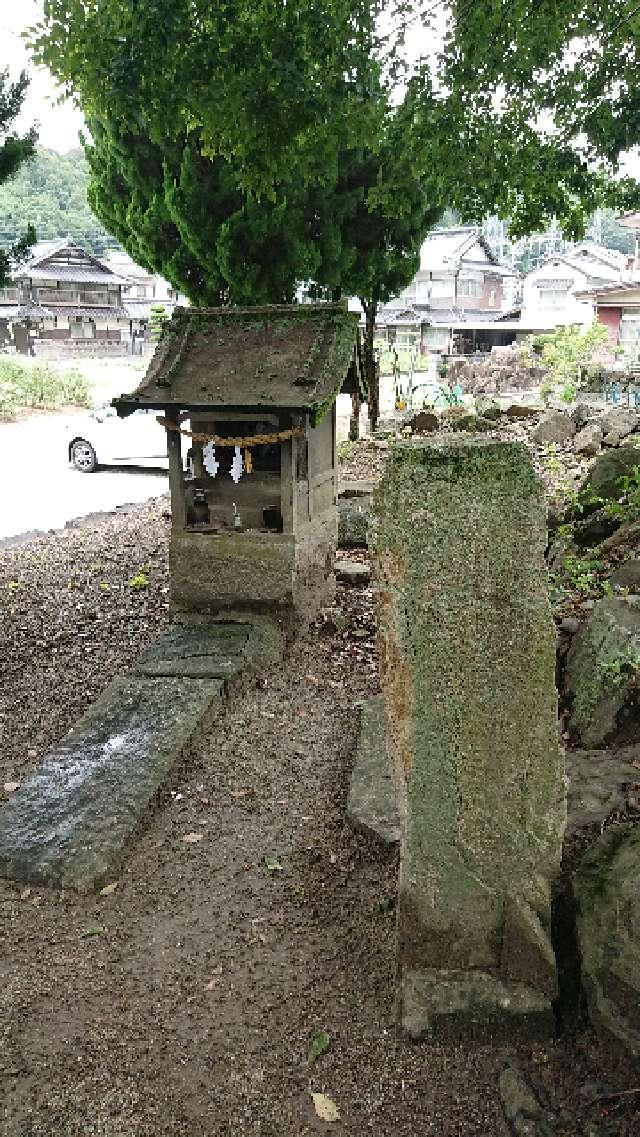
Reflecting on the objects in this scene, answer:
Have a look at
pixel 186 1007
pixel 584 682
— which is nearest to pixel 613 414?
pixel 584 682

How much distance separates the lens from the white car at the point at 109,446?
1691 cm

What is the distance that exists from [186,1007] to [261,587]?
4.23m

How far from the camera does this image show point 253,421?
694 centimetres

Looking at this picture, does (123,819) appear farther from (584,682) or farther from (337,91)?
(337,91)

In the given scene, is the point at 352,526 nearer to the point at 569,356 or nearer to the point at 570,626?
the point at 570,626

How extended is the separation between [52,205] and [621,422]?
2160 inches

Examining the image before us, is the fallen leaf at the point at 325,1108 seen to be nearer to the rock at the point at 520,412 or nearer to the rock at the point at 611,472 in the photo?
the rock at the point at 611,472

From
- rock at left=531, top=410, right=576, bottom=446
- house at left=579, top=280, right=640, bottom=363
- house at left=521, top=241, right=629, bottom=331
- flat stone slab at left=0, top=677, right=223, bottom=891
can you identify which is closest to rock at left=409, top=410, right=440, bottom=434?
rock at left=531, top=410, right=576, bottom=446

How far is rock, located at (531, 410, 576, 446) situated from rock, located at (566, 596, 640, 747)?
10091 millimetres

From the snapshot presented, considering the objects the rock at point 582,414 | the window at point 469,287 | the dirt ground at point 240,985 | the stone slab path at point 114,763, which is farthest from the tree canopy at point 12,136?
the window at point 469,287

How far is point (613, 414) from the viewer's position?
13.1m

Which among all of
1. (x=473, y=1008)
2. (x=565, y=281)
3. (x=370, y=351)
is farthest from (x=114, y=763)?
(x=565, y=281)

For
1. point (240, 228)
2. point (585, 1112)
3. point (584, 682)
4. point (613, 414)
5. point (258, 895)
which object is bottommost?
point (258, 895)

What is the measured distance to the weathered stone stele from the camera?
2.62m
